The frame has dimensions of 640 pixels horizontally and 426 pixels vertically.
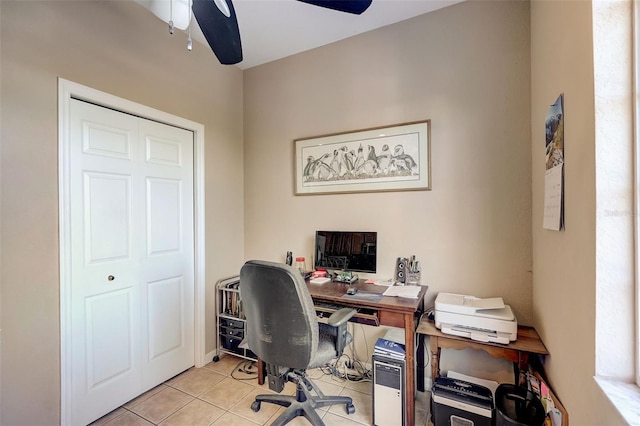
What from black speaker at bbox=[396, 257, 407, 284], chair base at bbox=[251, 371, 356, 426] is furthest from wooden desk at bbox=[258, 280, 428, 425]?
chair base at bbox=[251, 371, 356, 426]

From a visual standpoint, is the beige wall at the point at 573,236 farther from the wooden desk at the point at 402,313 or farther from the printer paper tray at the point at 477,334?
the wooden desk at the point at 402,313

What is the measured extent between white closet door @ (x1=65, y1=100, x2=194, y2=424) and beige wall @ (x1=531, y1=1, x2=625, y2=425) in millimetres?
2508

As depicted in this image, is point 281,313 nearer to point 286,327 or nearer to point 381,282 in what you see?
point 286,327

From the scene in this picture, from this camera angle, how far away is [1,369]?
54.5 inches

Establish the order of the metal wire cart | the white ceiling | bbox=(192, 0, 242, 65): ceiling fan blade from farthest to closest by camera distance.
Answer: the metal wire cart
the white ceiling
bbox=(192, 0, 242, 65): ceiling fan blade

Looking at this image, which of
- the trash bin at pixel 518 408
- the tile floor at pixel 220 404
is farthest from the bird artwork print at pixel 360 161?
the tile floor at pixel 220 404

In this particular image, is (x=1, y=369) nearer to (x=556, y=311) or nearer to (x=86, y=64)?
(x=86, y=64)

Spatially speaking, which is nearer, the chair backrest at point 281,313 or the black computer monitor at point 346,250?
the chair backrest at point 281,313

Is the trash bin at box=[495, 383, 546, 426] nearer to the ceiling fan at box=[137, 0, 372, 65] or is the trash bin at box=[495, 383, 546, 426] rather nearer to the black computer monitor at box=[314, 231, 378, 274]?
the black computer monitor at box=[314, 231, 378, 274]

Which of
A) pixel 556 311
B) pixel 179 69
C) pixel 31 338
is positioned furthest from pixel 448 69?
pixel 31 338

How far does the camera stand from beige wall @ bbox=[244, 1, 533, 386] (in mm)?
1830

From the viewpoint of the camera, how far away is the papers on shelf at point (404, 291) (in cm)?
181

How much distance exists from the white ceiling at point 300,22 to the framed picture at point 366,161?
0.83m

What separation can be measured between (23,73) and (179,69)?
1.01 meters
